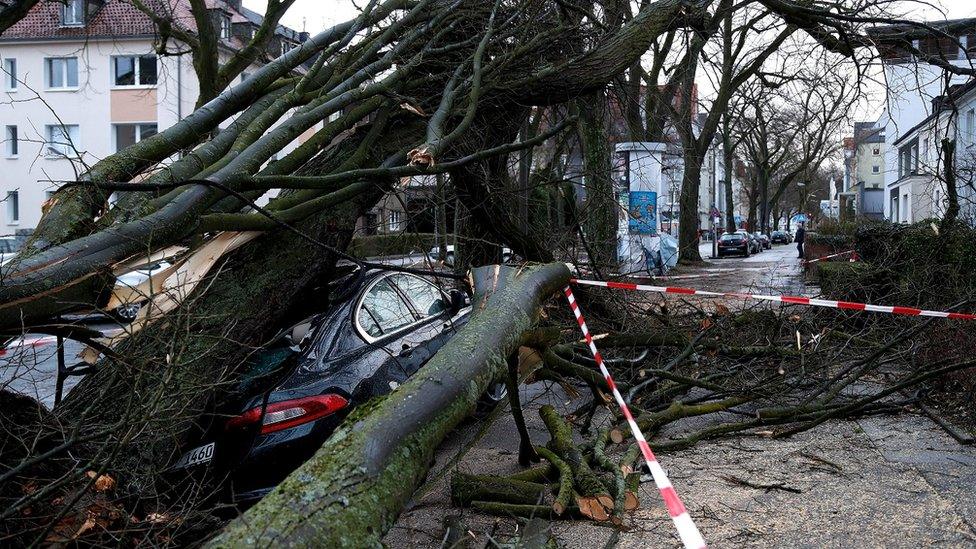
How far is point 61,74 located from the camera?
3891cm

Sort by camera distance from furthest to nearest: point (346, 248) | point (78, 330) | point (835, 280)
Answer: point (835, 280), point (346, 248), point (78, 330)

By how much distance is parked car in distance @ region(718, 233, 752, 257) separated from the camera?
46.4 metres

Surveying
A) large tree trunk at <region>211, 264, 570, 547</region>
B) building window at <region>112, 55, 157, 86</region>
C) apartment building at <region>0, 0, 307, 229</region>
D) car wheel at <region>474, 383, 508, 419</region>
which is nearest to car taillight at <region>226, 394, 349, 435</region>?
large tree trunk at <region>211, 264, 570, 547</region>

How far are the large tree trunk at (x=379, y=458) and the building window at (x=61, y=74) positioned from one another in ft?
132

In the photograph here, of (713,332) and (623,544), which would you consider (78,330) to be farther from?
(713,332)

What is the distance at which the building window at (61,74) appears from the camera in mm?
38812

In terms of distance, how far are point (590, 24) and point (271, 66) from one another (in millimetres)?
3612

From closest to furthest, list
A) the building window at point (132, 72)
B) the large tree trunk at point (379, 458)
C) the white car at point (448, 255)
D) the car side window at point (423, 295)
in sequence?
the large tree trunk at point (379, 458), the car side window at point (423, 295), the white car at point (448, 255), the building window at point (132, 72)

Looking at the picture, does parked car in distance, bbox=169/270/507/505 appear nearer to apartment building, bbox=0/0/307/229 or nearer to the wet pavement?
the wet pavement

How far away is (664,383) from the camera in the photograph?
6961mm

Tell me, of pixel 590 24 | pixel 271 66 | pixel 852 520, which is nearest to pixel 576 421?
pixel 852 520

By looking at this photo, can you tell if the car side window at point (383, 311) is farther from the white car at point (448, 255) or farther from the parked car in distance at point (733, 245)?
the parked car in distance at point (733, 245)

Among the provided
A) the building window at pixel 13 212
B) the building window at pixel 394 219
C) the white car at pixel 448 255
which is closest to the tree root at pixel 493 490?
the building window at pixel 394 219

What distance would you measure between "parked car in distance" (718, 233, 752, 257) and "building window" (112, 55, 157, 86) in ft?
94.7
